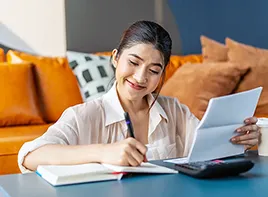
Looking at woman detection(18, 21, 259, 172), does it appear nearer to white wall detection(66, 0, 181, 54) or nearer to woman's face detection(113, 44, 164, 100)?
woman's face detection(113, 44, 164, 100)

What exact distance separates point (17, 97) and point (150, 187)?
184 cm

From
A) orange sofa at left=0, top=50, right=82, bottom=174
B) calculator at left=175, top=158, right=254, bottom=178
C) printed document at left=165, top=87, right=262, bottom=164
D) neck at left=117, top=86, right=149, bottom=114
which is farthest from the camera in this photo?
Result: orange sofa at left=0, top=50, right=82, bottom=174

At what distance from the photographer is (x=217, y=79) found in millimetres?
3113

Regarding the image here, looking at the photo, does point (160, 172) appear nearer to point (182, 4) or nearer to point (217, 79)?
point (217, 79)

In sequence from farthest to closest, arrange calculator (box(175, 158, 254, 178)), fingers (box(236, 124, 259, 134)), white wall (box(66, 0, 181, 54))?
1. white wall (box(66, 0, 181, 54))
2. fingers (box(236, 124, 259, 134))
3. calculator (box(175, 158, 254, 178))

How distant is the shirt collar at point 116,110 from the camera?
1.60m

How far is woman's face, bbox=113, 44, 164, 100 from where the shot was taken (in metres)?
1.53

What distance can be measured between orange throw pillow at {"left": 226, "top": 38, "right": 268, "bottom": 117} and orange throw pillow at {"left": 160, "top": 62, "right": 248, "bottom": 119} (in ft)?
0.19

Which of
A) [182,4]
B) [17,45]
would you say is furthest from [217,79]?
[17,45]

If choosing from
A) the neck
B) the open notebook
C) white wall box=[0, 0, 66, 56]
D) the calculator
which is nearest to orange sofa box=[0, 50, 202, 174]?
white wall box=[0, 0, 66, 56]

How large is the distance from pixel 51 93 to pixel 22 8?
0.62 m

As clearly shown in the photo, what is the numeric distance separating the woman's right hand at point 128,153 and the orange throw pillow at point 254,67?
6.53 ft

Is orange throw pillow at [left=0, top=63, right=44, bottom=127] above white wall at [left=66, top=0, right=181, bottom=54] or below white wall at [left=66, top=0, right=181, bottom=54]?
below

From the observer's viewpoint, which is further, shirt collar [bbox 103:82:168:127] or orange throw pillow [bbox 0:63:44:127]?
orange throw pillow [bbox 0:63:44:127]
